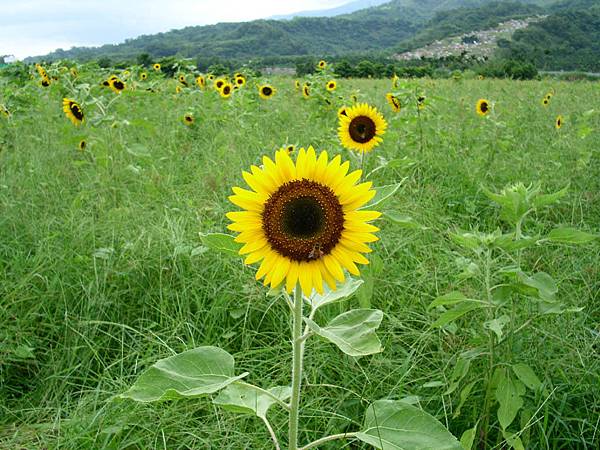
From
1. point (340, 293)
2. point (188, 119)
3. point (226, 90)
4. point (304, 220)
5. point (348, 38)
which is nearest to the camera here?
point (304, 220)

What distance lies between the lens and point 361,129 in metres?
3.04

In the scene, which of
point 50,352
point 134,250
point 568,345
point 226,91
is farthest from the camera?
point 226,91

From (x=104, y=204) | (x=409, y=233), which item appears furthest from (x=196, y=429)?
(x=104, y=204)

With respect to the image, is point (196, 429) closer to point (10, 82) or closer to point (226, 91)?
point (226, 91)

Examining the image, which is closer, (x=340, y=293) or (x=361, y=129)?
(x=340, y=293)

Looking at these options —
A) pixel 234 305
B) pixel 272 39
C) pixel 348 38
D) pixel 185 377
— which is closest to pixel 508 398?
pixel 185 377

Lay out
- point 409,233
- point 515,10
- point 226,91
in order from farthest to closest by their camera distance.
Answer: point 515,10 < point 226,91 < point 409,233

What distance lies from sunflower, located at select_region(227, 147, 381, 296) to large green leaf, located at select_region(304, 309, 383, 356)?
0.10 metres

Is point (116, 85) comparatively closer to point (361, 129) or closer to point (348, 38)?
point (361, 129)

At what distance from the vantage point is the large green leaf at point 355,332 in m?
1.06

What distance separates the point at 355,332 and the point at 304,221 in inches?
9.6

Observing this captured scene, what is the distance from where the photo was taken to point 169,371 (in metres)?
1.10

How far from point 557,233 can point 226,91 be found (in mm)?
5459

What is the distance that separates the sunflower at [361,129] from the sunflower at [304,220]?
198 cm
